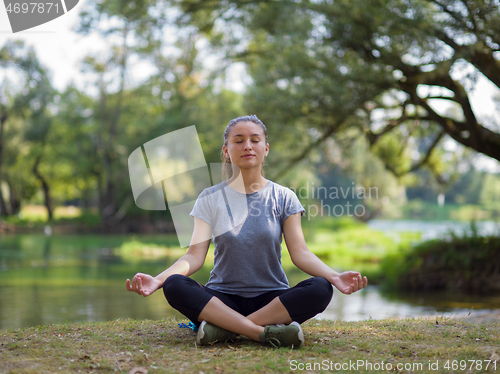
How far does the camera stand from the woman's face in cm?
309

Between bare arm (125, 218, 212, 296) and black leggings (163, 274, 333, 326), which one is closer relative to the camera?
black leggings (163, 274, 333, 326)

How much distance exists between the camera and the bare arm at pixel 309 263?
269 cm

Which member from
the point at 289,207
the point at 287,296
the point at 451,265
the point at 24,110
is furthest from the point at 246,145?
the point at 24,110

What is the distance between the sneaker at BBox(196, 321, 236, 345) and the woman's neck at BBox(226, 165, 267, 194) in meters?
0.88

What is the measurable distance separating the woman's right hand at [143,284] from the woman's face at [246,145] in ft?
3.00

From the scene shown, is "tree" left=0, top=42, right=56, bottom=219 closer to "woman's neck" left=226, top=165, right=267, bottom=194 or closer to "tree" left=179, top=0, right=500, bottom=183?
"tree" left=179, top=0, right=500, bottom=183

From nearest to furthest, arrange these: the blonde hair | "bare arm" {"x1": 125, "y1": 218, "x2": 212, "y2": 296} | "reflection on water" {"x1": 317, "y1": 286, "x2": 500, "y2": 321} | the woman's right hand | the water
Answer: the woman's right hand < "bare arm" {"x1": 125, "y1": 218, "x2": 212, "y2": 296} < the blonde hair < the water < "reflection on water" {"x1": 317, "y1": 286, "x2": 500, "y2": 321}

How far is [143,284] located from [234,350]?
25.0 inches

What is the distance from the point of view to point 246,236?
117 inches

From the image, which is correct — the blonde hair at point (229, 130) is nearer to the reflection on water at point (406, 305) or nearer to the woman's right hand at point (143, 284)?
the woman's right hand at point (143, 284)

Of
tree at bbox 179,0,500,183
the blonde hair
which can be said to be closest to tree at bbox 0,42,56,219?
tree at bbox 179,0,500,183

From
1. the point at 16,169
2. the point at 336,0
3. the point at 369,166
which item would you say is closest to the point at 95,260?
the point at 336,0

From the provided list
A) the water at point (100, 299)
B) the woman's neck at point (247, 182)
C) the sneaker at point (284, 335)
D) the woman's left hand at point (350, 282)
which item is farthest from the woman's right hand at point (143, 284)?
the water at point (100, 299)

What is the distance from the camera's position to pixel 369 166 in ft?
91.9
